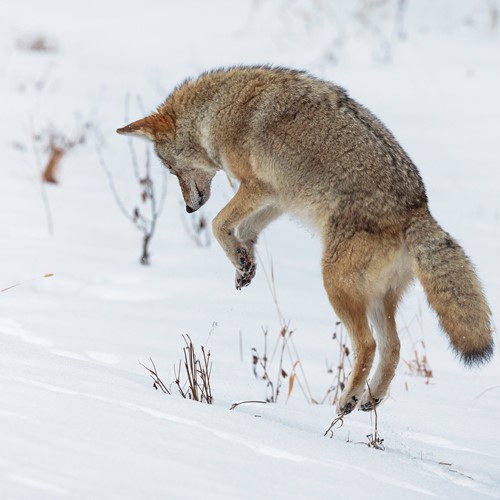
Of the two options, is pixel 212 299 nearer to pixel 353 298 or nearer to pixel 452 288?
pixel 353 298

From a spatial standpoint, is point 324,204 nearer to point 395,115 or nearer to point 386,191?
point 386,191

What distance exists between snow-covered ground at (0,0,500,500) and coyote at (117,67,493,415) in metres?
0.46

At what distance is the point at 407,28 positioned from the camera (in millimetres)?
18516

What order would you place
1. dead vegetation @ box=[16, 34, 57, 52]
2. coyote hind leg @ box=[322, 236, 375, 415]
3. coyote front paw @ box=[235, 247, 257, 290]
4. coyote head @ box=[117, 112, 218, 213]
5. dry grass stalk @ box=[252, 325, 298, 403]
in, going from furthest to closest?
dead vegetation @ box=[16, 34, 57, 52] → coyote head @ box=[117, 112, 218, 213] → coyote front paw @ box=[235, 247, 257, 290] → dry grass stalk @ box=[252, 325, 298, 403] → coyote hind leg @ box=[322, 236, 375, 415]

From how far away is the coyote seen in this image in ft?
14.5

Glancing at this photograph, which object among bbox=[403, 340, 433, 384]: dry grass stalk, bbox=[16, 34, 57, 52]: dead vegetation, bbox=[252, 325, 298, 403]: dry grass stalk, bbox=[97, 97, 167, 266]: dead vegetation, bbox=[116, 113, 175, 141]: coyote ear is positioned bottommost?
bbox=[252, 325, 298, 403]: dry grass stalk

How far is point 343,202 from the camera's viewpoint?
15.4ft

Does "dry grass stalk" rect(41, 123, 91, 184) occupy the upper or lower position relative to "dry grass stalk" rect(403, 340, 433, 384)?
upper

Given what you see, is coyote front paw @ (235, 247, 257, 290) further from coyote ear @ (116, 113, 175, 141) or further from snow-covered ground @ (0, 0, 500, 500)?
coyote ear @ (116, 113, 175, 141)

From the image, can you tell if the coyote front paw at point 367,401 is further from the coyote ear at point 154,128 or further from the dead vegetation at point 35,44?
the dead vegetation at point 35,44

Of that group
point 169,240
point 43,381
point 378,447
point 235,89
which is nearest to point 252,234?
point 235,89

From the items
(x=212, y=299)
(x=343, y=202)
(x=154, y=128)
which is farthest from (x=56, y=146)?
(x=343, y=202)

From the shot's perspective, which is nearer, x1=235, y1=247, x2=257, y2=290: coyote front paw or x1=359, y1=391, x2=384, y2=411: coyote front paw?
x1=359, y1=391, x2=384, y2=411: coyote front paw

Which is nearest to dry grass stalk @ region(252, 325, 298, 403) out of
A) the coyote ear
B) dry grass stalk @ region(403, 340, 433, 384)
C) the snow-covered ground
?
the snow-covered ground
